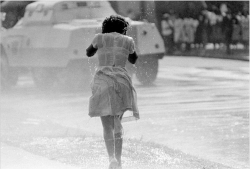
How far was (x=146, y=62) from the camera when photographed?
58.0 ft

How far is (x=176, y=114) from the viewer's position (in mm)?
12398

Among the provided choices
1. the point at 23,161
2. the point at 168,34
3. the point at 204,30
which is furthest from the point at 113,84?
the point at 168,34

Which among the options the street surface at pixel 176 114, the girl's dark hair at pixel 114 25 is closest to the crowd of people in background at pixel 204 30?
the street surface at pixel 176 114

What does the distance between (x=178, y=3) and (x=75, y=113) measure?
2167cm

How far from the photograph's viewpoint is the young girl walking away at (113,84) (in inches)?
278

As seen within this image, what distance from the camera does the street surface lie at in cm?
950

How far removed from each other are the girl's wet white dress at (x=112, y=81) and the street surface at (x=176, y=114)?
1564 mm

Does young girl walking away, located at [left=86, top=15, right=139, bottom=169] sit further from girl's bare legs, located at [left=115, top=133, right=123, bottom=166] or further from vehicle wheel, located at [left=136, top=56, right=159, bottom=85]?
vehicle wheel, located at [left=136, top=56, right=159, bottom=85]

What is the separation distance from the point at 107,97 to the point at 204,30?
90.6 ft

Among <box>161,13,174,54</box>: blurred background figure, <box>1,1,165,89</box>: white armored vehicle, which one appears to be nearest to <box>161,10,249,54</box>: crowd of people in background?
<box>161,13,174,54</box>: blurred background figure

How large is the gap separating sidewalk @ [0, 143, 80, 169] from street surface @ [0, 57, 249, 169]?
2.97ft

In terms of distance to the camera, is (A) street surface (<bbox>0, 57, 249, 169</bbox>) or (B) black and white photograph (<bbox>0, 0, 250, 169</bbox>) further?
(A) street surface (<bbox>0, 57, 249, 169</bbox>)

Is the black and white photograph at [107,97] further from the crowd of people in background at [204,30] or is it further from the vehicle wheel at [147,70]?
the crowd of people in background at [204,30]

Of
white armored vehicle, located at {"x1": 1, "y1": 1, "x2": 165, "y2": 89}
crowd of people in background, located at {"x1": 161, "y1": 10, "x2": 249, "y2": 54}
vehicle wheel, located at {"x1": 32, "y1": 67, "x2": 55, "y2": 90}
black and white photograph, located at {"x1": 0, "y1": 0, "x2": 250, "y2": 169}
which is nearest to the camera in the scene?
black and white photograph, located at {"x1": 0, "y1": 0, "x2": 250, "y2": 169}
